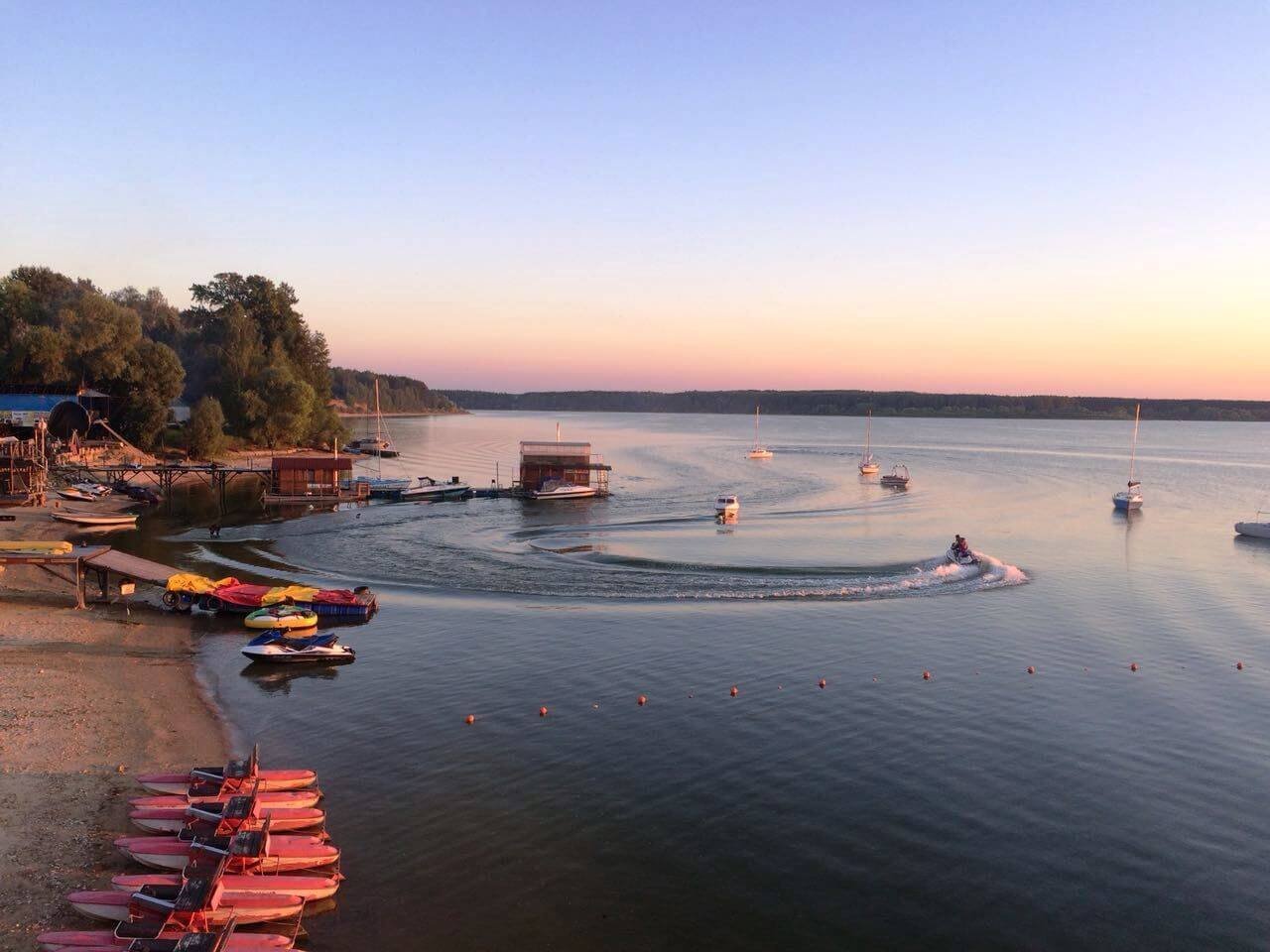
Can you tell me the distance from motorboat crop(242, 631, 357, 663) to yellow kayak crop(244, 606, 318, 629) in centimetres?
314

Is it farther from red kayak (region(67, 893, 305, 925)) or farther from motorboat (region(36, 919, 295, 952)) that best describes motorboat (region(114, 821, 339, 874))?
motorboat (region(36, 919, 295, 952))

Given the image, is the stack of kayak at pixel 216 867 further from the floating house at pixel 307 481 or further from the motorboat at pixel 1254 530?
the motorboat at pixel 1254 530

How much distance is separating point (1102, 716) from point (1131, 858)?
10881 mm

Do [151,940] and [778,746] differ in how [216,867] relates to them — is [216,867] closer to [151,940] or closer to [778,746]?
[151,940]

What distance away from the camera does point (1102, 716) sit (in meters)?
31.1

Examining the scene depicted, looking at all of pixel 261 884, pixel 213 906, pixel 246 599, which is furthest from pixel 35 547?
pixel 213 906

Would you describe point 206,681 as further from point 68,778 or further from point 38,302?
point 38,302

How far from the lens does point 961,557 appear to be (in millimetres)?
59688

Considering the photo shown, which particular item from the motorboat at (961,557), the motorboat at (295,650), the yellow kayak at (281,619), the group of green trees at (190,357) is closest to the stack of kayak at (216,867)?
the motorboat at (295,650)

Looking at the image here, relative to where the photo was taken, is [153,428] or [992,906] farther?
[153,428]

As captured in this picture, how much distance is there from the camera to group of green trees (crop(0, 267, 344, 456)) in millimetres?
98750

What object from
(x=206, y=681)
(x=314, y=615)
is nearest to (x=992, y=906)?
(x=206, y=681)

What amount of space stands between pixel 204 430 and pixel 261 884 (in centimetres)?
10574

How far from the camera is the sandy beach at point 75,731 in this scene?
59.6 feet
